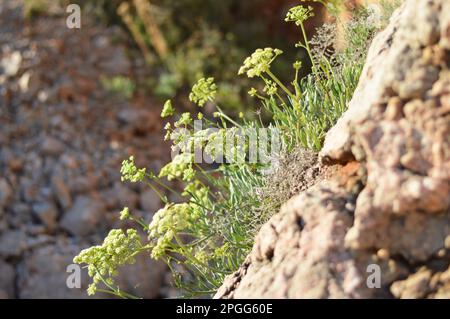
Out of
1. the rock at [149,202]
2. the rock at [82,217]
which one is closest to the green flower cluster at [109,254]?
the rock at [82,217]

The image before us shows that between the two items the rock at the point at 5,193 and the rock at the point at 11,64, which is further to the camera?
the rock at the point at 11,64

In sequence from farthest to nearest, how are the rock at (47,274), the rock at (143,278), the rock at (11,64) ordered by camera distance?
the rock at (11,64) → the rock at (143,278) → the rock at (47,274)

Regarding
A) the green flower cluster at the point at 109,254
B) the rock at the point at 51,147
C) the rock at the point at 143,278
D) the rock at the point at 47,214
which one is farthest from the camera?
the rock at the point at 51,147

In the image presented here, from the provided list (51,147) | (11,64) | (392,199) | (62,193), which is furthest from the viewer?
(11,64)

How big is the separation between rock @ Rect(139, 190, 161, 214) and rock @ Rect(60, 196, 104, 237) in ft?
1.07

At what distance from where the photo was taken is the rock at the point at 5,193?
579 centimetres

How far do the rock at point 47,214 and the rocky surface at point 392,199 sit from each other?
11.6 feet

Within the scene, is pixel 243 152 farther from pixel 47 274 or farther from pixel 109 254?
pixel 47 274

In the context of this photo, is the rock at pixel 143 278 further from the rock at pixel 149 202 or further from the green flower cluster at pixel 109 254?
the green flower cluster at pixel 109 254

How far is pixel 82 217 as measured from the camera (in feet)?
19.0

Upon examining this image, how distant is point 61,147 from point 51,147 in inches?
3.3

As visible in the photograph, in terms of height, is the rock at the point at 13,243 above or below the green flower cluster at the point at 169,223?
below

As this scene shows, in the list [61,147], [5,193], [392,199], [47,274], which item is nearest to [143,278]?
[47,274]
